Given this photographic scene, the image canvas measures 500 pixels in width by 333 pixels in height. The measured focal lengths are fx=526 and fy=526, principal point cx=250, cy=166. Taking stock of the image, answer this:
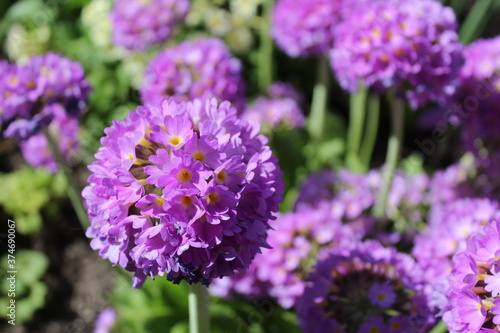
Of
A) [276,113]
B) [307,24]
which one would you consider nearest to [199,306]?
[307,24]

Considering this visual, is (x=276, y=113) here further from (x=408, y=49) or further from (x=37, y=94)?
(x=37, y=94)

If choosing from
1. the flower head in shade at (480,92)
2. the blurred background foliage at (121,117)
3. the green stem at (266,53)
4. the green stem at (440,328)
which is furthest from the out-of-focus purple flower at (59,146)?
the green stem at (440,328)

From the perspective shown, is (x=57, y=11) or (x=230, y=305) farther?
(x=57, y=11)

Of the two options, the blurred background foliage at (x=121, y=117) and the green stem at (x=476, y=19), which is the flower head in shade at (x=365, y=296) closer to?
the blurred background foliage at (x=121, y=117)

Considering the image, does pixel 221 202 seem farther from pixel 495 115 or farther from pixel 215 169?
pixel 495 115

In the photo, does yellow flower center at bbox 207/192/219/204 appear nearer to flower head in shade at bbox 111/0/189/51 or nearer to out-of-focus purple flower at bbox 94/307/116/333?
out-of-focus purple flower at bbox 94/307/116/333

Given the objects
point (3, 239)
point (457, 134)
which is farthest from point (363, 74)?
point (3, 239)
